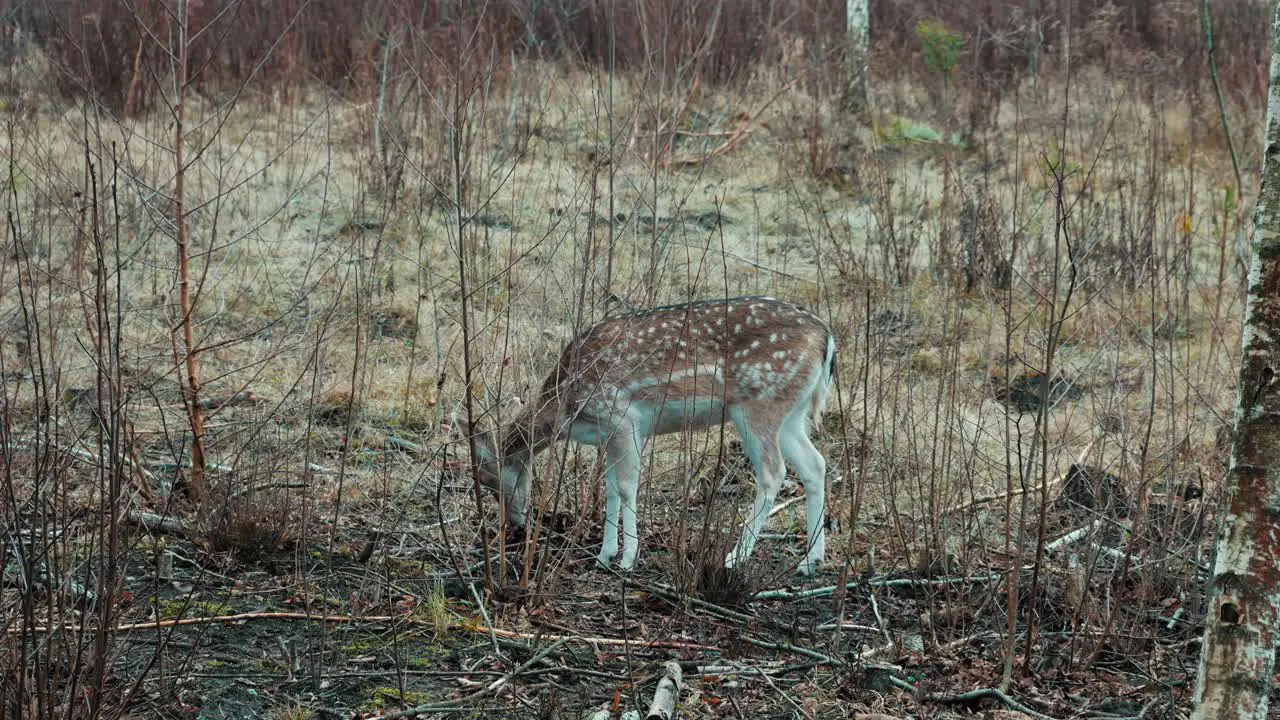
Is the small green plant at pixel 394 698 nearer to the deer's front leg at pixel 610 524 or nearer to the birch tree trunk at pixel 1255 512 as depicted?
the deer's front leg at pixel 610 524

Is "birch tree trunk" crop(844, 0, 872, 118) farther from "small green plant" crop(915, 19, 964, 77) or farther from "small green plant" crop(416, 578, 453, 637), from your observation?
"small green plant" crop(416, 578, 453, 637)

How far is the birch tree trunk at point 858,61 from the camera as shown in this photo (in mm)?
12008

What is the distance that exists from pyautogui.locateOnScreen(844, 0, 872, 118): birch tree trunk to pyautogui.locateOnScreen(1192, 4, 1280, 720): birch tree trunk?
9.02 meters

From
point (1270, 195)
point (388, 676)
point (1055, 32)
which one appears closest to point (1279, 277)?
point (1270, 195)

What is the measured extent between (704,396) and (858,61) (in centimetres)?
766

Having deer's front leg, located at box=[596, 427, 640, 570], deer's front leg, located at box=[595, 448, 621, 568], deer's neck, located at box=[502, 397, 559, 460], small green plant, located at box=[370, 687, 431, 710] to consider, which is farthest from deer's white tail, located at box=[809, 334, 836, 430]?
small green plant, located at box=[370, 687, 431, 710]

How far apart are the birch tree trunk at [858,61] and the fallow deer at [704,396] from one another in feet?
21.6

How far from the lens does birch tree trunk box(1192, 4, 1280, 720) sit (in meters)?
2.83

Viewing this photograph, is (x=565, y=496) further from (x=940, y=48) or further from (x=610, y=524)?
(x=940, y=48)

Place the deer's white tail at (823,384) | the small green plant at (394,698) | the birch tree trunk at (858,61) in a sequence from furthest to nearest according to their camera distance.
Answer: the birch tree trunk at (858,61) < the deer's white tail at (823,384) < the small green plant at (394,698)

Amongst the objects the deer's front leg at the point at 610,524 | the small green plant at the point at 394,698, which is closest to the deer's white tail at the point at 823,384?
the deer's front leg at the point at 610,524

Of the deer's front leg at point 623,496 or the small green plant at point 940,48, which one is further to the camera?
the small green plant at point 940,48

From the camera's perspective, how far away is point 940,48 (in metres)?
13.0

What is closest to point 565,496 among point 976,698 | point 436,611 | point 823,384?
point 436,611
